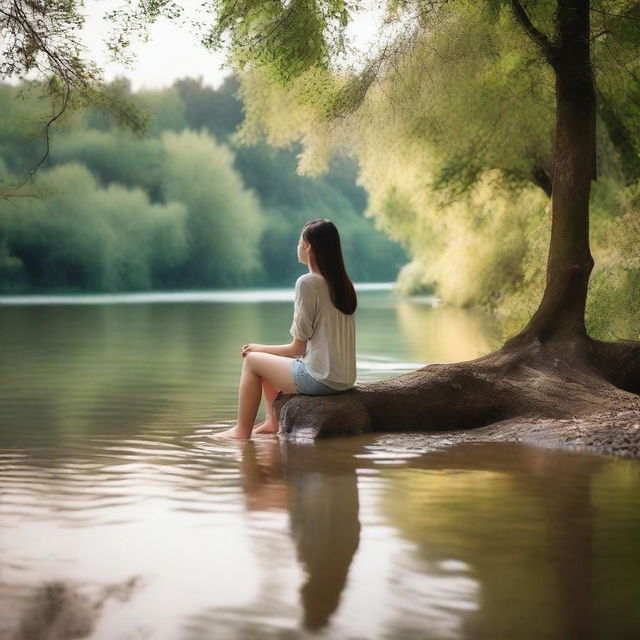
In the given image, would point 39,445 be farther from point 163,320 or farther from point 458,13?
point 163,320

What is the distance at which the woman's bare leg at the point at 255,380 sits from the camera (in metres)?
8.41

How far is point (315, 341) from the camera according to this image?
831cm

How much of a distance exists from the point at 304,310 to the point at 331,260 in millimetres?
410

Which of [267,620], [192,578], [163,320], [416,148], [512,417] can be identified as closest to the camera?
[267,620]

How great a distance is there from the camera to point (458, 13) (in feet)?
41.5

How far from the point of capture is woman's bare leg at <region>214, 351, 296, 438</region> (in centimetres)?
841

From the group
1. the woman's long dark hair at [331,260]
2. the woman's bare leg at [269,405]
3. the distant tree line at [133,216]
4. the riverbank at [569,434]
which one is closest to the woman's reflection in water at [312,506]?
the woman's bare leg at [269,405]

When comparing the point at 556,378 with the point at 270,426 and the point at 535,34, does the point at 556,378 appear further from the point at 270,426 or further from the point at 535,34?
the point at 535,34

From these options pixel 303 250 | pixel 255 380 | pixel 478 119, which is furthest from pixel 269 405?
pixel 478 119

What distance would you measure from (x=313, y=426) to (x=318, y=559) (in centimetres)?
344

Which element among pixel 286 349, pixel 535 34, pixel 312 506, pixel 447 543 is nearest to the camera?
pixel 447 543

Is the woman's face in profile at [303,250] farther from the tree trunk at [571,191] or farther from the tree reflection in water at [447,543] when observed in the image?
the tree trunk at [571,191]

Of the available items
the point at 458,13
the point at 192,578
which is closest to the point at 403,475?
the point at 192,578

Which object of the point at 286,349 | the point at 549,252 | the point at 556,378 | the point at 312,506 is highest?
the point at 549,252
